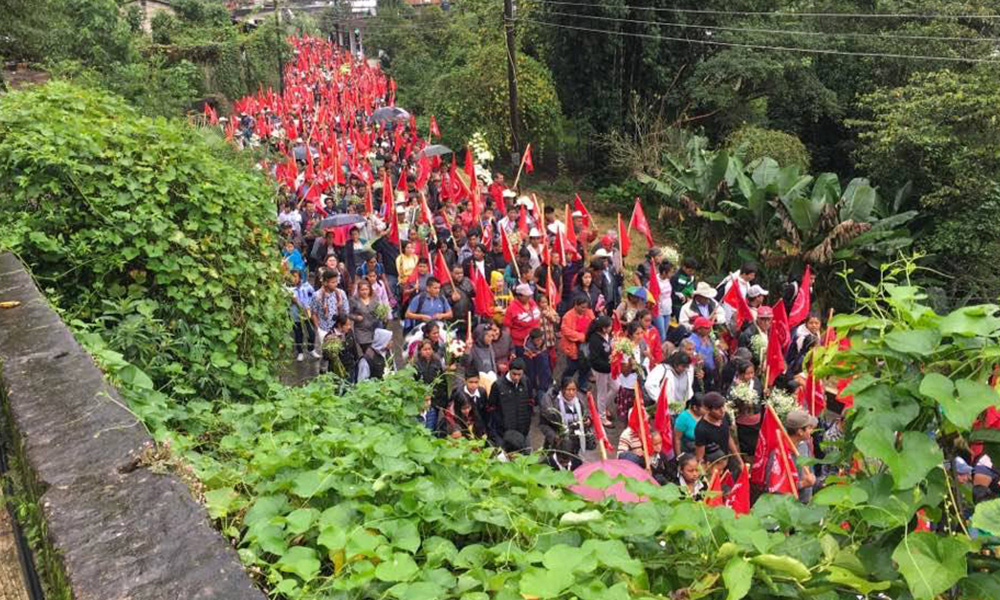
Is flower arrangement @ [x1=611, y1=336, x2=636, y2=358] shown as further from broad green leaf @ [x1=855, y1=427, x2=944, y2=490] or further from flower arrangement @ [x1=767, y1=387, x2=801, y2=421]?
broad green leaf @ [x1=855, y1=427, x2=944, y2=490]

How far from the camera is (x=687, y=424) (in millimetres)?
6223

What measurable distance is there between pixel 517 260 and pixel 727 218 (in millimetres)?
4960

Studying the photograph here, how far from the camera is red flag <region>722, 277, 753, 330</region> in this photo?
8.28 m

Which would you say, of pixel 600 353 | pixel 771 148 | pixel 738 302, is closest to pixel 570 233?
pixel 738 302

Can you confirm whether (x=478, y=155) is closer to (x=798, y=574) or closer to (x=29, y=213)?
(x=29, y=213)

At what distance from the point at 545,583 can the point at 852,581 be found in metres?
0.79

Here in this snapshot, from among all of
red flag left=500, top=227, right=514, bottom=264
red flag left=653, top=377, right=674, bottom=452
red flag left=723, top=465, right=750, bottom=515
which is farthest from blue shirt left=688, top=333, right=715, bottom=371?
red flag left=500, top=227, right=514, bottom=264

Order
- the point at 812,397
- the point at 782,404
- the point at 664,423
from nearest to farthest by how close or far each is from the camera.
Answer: the point at 664,423, the point at 782,404, the point at 812,397

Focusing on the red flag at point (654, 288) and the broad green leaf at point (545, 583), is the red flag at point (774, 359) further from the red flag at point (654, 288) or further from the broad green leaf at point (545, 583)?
the broad green leaf at point (545, 583)

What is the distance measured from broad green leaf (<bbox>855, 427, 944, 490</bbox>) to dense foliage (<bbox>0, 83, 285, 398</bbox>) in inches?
123

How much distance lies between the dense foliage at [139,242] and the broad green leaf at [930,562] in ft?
10.5

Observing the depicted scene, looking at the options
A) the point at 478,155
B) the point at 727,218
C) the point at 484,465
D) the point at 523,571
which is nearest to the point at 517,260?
the point at 727,218

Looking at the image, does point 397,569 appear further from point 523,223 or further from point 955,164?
point 955,164

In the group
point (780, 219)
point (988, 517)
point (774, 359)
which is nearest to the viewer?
point (988, 517)
